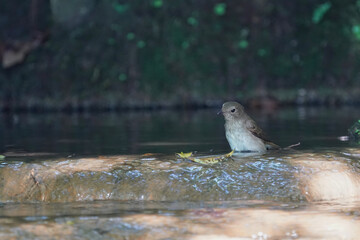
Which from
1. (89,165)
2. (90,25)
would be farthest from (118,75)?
(89,165)

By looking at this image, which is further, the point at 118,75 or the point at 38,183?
the point at 118,75

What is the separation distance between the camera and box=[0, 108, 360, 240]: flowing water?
309 cm

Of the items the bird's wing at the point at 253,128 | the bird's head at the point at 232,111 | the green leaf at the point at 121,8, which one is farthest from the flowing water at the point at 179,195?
the green leaf at the point at 121,8

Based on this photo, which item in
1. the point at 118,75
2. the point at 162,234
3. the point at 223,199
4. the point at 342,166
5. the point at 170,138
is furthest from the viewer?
the point at 118,75

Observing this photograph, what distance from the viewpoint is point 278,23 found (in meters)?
15.7

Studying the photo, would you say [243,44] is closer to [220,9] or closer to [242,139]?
[220,9]

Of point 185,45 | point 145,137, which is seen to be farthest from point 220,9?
point 145,137

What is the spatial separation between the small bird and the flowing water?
8.3 inches

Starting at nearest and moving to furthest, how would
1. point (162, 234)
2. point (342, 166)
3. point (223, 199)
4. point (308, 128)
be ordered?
1. point (162, 234)
2. point (223, 199)
3. point (342, 166)
4. point (308, 128)

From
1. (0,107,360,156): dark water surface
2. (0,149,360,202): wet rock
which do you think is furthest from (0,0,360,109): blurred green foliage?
(0,149,360,202): wet rock

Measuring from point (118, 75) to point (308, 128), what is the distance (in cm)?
814

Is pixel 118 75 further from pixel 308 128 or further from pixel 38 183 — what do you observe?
pixel 38 183

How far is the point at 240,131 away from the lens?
16.4 feet

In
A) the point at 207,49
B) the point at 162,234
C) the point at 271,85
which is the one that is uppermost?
the point at 207,49
